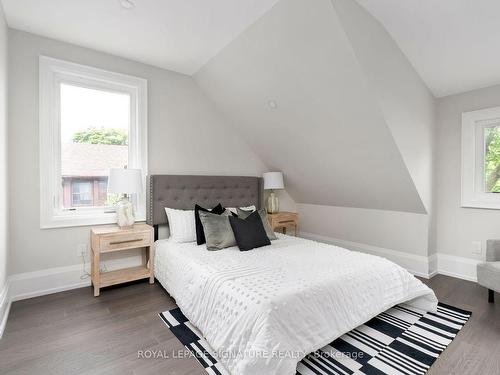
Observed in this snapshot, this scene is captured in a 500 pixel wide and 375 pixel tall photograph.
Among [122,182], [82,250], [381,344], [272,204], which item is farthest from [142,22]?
[381,344]

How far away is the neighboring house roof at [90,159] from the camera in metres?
2.96

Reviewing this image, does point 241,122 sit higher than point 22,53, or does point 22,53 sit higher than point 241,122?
point 22,53

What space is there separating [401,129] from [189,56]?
2.42 metres

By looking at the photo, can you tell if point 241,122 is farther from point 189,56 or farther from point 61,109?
point 61,109

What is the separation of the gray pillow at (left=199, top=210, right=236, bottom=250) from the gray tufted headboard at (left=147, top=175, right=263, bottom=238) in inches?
24.5

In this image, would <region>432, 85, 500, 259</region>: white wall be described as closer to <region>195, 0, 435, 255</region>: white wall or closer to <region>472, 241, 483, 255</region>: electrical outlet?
<region>472, 241, 483, 255</region>: electrical outlet

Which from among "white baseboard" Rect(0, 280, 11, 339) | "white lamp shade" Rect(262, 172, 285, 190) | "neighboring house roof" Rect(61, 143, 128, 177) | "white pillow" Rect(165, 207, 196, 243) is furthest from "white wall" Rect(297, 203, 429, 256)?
"white baseboard" Rect(0, 280, 11, 339)

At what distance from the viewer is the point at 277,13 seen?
228cm

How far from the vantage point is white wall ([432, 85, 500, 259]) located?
10.2 feet

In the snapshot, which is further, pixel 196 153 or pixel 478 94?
pixel 196 153

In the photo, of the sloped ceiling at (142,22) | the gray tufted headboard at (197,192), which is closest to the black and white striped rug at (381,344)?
the gray tufted headboard at (197,192)

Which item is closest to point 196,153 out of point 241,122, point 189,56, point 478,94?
point 241,122

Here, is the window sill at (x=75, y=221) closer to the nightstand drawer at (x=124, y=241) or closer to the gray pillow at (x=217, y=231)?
the nightstand drawer at (x=124, y=241)

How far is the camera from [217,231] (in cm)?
286
